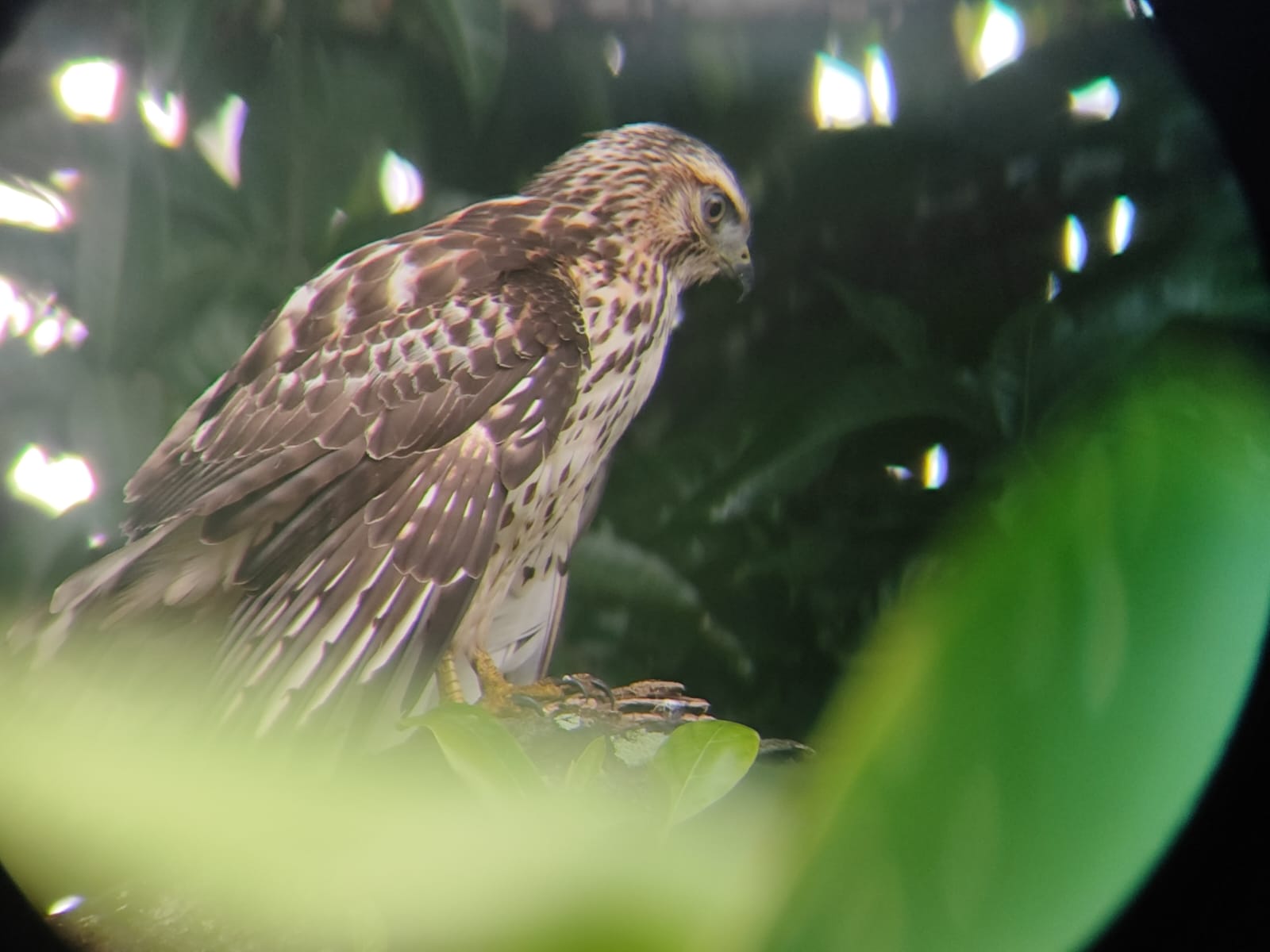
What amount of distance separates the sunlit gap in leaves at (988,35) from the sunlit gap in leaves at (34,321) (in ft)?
1.96

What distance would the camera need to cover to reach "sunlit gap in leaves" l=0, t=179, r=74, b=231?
1.95 feet

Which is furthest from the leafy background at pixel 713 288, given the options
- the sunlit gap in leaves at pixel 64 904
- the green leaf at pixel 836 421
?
the sunlit gap in leaves at pixel 64 904

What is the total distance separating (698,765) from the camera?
596 mm

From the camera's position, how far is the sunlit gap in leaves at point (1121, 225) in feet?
2.09

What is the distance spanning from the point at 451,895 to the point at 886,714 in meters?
0.29

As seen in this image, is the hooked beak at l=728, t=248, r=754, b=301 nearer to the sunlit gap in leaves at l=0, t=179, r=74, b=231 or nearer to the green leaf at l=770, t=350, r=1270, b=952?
the green leaf at l=770, t=350, r=1270, b=952

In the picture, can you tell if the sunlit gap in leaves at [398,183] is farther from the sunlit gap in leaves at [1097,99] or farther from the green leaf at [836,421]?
the sunlit gap in leaves at [1097,99]

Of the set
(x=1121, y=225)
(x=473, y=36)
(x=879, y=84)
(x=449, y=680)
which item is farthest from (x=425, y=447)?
(x=1121, y=225)

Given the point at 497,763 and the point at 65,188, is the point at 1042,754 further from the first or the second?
the point at 65,188

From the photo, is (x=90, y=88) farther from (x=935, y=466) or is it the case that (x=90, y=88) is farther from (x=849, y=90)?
(x=935, y=466)

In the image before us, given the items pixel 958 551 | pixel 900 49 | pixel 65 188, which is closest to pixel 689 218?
pixel 900 49

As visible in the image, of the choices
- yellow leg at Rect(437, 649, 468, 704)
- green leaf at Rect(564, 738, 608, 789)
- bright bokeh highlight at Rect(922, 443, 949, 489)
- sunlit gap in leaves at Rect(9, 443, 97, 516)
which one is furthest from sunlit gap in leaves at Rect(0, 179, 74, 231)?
bright bokeh highlight at Rect(922, 443, 949, 489)

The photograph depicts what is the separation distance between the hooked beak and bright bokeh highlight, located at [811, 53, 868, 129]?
0.10m

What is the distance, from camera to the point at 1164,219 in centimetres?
65
